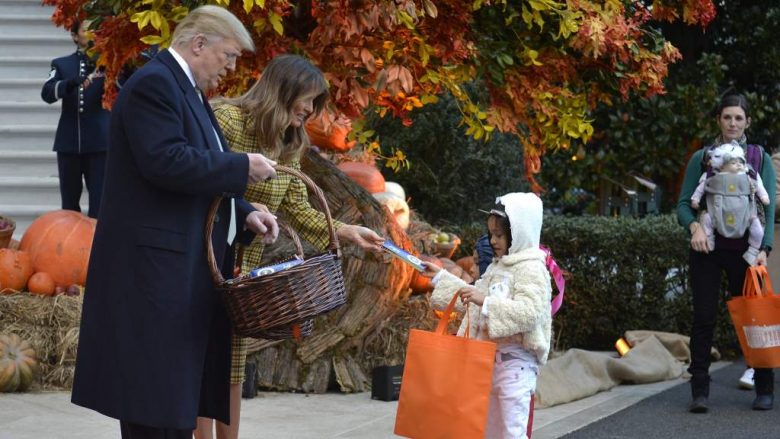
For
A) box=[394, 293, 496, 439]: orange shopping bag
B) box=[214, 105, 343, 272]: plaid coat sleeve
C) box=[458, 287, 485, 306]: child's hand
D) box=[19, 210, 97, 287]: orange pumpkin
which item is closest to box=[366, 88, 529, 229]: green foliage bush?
box=[19, 210, 97, 287]: orange pumpkin

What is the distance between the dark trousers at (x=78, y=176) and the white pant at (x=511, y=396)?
188 inches

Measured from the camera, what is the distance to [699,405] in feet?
22.2

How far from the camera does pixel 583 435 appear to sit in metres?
6.10

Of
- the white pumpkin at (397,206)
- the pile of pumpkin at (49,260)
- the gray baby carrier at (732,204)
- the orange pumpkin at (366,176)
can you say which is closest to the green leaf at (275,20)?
the pile of pumpkin at (49,260)

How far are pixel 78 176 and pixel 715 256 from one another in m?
4.53

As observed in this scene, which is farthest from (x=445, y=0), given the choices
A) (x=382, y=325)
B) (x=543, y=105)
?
(x=382, y=325)

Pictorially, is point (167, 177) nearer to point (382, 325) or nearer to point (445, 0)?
point (445, 0)

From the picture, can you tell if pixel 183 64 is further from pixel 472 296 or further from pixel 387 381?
pixel 387 381

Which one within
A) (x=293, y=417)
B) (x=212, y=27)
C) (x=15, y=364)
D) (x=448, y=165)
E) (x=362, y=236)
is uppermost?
(x=448, y=165)

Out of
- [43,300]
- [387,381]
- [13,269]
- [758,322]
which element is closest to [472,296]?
[387,381]

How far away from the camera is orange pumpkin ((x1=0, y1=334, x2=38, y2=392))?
6473 millimetres

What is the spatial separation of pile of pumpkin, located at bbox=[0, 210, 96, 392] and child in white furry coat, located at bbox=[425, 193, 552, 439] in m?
2.86

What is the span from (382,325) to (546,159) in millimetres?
6441

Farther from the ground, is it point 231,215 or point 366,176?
point 366,176
